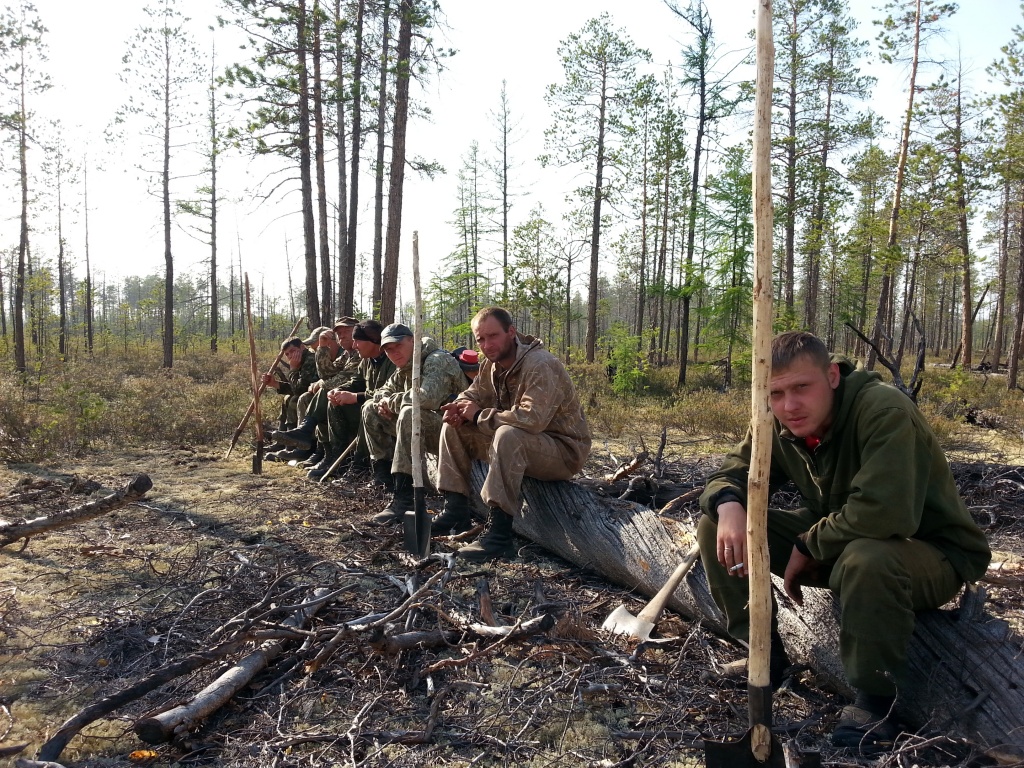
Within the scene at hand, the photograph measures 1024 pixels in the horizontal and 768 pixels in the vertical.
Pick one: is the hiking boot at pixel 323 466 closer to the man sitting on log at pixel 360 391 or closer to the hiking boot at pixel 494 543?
the man sitting on log at pixel 360 391

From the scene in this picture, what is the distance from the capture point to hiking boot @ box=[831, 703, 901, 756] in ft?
6.72

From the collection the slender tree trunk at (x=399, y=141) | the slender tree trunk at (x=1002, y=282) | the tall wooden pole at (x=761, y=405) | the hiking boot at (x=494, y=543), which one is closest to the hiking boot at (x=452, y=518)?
the hiking boot at (x=494, y=543)

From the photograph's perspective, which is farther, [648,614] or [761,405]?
[648,614]

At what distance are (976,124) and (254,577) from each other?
2283cm

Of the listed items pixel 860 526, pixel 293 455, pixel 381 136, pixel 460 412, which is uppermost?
pixel 381 136

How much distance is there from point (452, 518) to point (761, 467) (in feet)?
10.3

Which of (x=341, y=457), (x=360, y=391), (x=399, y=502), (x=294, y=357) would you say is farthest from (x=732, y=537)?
(x=294, y=357)

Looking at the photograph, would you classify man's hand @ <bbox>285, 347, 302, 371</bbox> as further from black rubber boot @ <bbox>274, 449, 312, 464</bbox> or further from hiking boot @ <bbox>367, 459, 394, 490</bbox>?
hiking boot @ <bbox>367, 459, 394, 490</bbox>

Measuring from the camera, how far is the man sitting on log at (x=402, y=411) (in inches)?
197

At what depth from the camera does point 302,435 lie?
7.37 meters

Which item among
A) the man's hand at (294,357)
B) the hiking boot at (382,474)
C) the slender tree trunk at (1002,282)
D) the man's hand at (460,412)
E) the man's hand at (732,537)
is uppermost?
the slender tree trunk at (1002,282)

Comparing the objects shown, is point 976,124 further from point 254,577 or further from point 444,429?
point 254,577

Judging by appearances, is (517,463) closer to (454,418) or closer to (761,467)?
(454,418)

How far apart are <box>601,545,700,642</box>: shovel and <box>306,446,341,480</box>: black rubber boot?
4.31 m
